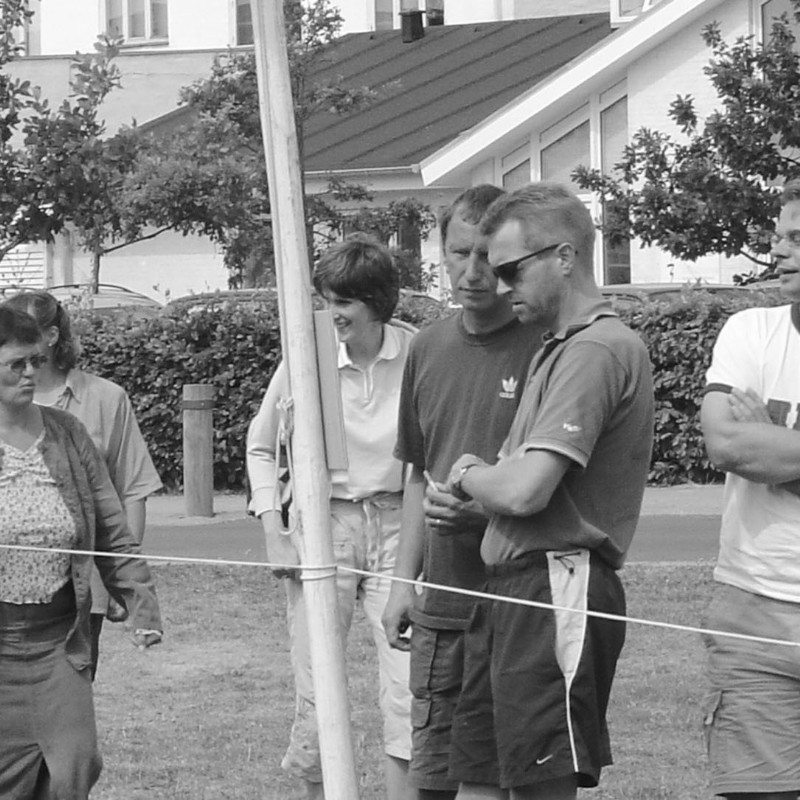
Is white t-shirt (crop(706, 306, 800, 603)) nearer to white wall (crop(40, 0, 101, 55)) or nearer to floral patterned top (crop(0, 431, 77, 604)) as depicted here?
floral patterned top (crop(0, 431, 77, 604))

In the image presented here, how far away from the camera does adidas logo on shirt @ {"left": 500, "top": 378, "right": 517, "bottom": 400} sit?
4.89m

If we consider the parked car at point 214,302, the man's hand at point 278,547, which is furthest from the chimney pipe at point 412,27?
the man's hand at point 278,547

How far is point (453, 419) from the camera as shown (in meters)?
4.98

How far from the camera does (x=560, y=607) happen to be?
413cm

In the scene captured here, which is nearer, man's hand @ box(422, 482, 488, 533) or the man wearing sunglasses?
the man wearing sunglasses

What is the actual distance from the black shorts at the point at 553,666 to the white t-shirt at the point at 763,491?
1.52ft

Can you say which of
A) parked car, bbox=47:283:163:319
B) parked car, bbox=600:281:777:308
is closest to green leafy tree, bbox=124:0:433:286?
parked car, bbox=47:283:163:319

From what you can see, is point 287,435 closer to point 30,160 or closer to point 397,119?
point 30,160

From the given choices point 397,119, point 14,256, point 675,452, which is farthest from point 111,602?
point 14,256

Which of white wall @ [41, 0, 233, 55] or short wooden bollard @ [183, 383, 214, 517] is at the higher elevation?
white wall @ [41, 0, 233, 55]

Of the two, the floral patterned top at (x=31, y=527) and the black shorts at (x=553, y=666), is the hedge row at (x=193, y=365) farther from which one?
the black shorts at (x=553, y=666)

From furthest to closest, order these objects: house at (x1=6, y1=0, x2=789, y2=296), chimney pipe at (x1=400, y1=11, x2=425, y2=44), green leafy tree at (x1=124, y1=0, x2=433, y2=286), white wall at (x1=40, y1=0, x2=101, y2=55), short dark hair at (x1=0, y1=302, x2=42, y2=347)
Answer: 1. white wall at (x1=40, y1=0, x2=101, y2=55)
2. chimney pipe at (x1=400, y1=11, x2=425, y2=44)
3. house at (x1=6, y1=0, x2=789, y2=296)
4. green leafy tree at (x1=124, y1=0, x2=433, y2=286)
5. short dark hair at (x1=0, y1=302, x2=42, y2=347)

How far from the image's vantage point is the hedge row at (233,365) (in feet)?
49.6

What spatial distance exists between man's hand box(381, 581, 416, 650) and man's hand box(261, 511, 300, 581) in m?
0.28
